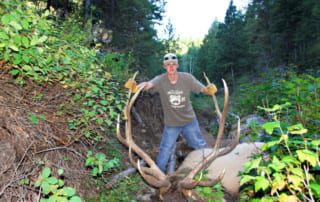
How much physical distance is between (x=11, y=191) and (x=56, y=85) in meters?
1.21

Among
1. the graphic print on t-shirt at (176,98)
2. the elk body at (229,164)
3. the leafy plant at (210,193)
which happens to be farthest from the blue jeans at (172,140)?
the leafy plant at (210,193)

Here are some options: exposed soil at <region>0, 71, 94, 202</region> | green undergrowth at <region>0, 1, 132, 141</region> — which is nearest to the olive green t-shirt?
green undergrowth at <region>0, 1, 132, 141</region>

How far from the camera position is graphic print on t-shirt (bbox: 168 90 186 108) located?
498cm

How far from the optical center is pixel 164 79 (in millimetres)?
4988

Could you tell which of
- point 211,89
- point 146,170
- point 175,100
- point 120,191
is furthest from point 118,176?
point 211,89

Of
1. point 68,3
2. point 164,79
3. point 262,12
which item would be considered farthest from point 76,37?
point 262,12

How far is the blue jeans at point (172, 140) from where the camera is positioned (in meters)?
4.82

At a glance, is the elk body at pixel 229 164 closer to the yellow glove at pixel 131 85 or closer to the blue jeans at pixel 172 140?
the blue jeans at pixel 172 140

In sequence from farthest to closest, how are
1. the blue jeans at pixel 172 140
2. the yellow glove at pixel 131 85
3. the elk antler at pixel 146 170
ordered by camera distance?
the blue jeans at pixel 172 140 < the yellow glove at pixel 131 85 < the elk antler at pixel 146 170

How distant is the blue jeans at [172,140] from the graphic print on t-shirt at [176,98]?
14.7 inches

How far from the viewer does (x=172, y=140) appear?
16.2 feet

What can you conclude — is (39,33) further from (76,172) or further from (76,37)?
(76,37)

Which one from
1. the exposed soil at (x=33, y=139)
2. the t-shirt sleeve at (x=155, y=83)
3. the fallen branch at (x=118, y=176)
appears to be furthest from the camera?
the t-shirt sleeve at (x=155, y=83)

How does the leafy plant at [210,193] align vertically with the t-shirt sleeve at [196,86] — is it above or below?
below
